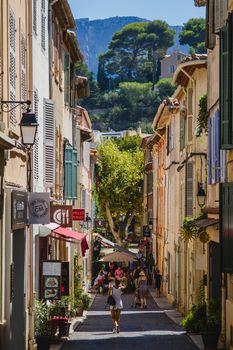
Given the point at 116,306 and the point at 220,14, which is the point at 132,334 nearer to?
the point at 116,306

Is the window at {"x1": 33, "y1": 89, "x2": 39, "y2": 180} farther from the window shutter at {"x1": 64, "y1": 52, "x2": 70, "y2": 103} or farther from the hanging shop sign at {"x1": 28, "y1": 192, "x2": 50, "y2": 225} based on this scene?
the window shutter at {"x1": 64, "y1": 52, "x2": 70, "y2": 103}

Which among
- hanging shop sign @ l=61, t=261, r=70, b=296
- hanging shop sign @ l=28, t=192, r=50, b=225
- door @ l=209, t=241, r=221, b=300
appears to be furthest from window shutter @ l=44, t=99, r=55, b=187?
hanging shop sign @ l=28, t=192, r=50, b=225

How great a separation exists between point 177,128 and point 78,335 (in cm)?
1696

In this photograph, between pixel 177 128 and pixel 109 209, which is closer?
pixel 177 128

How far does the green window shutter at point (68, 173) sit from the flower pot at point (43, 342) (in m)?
12.2

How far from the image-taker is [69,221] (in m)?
27.3

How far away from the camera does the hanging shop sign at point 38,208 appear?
66.6ft

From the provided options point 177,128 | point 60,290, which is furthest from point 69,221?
point 177,128

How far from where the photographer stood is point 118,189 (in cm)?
8106

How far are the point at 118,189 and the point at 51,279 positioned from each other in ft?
185

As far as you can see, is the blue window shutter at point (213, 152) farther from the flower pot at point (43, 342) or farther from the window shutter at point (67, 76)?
the window shutter at point (67, 76)

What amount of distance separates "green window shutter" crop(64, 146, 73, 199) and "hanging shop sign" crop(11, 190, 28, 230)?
14926 mm

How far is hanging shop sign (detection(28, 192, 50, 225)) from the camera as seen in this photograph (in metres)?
20.3

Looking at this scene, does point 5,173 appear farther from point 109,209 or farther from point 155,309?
point 109,209
